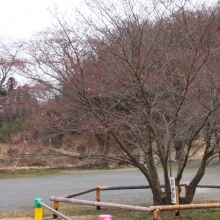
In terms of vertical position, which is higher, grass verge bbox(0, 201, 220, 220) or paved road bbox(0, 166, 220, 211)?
paved road bbox(0, 166, 220, 211)

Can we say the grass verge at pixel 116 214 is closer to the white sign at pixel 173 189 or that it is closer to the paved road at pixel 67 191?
the white sign at pixel 173 189

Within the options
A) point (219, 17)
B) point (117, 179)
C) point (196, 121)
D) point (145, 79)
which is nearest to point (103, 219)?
point (145, 79)

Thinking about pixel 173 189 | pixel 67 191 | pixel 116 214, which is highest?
pixel 173 189

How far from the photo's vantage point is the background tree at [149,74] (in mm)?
7234

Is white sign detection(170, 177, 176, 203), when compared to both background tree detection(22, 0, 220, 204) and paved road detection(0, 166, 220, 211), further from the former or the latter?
paved road detection(0, 166, 220, 211)

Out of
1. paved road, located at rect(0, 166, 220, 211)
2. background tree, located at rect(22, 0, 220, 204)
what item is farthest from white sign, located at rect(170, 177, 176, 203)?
paved road, located at rect(0, 166, 220, 211)

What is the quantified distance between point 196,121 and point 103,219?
16.4ft

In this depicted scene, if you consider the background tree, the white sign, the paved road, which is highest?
the background tree

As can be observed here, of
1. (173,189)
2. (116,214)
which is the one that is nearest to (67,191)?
(116,214)

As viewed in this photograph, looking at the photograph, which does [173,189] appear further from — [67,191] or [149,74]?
[67,191]

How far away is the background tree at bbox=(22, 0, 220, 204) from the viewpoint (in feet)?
23.7

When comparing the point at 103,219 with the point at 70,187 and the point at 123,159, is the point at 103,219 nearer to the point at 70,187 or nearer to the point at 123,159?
the point at 123,159

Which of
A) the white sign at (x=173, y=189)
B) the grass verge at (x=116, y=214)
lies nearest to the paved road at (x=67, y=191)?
the grass verge at (x=116, y=214)

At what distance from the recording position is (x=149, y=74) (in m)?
7.35
